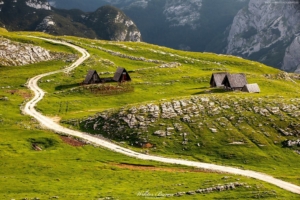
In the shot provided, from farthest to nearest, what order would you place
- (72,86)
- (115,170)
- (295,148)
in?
(72,86)
(295,148)
(115,170)

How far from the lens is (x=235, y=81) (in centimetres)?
10700

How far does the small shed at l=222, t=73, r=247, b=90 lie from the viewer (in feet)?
348

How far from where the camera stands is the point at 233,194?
5019 centimetres

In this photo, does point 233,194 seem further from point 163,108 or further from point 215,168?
point 163,108

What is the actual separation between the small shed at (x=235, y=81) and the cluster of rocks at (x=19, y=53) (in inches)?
2936

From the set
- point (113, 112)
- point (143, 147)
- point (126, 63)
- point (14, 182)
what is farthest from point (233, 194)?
point (126, 63)

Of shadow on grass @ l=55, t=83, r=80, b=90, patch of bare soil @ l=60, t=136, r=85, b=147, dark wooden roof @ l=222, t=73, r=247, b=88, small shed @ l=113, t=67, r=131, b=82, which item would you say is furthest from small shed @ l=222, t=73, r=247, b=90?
patch of bare soil @ l=60, t=136, r=85, b=147

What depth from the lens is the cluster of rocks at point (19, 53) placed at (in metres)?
135

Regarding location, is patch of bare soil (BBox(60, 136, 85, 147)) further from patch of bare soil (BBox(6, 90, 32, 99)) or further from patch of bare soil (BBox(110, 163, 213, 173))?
patch of bare soil (BBox(6, 90, 32, 99))

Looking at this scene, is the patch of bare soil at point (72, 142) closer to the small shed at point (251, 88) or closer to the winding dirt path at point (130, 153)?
the winding dirt path at point (130, 153)

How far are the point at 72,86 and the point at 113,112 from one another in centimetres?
3602

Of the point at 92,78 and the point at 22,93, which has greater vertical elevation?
the point at 92,78

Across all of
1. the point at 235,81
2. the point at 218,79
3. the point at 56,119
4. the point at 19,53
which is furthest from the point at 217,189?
the point at 19,53

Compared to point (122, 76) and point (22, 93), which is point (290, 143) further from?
point (22, 93)
